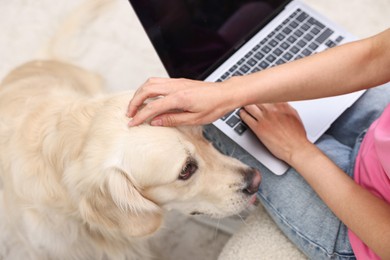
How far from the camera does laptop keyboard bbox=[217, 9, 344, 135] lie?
1175mm

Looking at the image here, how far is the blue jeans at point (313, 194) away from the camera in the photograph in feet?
3.00

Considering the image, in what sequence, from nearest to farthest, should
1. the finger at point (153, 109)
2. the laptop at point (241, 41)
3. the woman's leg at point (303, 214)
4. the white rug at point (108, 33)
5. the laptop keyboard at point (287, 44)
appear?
the finger at point (153, 109), the woman's leg at point (303, 214), the laptop at point (241, 41), the laptop keyboard at point (287, 44), the white rug at point (108, 33)

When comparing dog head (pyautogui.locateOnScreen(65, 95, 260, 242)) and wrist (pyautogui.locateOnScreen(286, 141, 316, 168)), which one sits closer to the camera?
dog head (pyautogui.locateOnScreen(65, 95, 260, 242))

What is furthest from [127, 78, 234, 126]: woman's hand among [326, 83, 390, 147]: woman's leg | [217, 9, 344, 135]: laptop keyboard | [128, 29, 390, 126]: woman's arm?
[326, 83, 390, 147]: woman's leg

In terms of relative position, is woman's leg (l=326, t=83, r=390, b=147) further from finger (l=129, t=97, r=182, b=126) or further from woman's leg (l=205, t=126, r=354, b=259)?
finger (l=129, t=97, r=182, b=126)

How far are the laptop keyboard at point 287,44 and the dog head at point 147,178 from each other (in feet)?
1.06

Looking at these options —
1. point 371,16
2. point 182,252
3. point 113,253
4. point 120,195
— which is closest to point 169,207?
point 120,195

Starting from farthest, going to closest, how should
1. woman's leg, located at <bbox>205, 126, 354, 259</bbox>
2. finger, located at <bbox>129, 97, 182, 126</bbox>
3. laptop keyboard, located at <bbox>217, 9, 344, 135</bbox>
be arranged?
1. laptop keyboard, located at <bbox>217, 9, 344, 135</bbox>
2. woman's leg, located at <bbox>205, 126, 354, 259</bbox>
3. finger, located at <bbox>129, 97, 182, 126</bbox>

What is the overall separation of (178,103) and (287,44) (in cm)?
57

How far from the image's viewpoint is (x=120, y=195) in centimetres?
86

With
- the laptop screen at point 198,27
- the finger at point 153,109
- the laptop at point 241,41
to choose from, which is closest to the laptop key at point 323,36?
the laptop at point 241,41

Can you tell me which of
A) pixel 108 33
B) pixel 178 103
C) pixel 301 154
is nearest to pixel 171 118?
pixel 178 103

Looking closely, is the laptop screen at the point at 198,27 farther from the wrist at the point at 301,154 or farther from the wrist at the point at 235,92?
the wrist at the point at 301,154

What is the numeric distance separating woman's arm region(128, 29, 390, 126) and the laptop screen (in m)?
0.20
